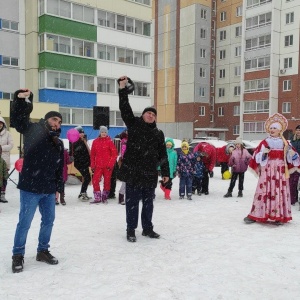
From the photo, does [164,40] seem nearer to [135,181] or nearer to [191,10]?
[191,10]

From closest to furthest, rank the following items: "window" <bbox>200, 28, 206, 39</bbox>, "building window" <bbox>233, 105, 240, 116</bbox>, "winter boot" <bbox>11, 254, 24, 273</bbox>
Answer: "winter boot" <bbox>11, 254, 24, 273</bbox>
"window" <bbox>200, 28, 206, 39</bbox>
"building window" <bbox>233, 105, 240, 116</bbox>

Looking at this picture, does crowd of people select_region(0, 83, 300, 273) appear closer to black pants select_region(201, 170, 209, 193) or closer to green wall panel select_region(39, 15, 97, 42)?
black pants select_region(201, 170, 209, 193)

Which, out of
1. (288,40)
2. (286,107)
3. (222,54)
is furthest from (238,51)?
(286,107)

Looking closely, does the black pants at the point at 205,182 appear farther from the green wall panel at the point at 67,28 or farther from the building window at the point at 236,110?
the building window at the point at 236,110

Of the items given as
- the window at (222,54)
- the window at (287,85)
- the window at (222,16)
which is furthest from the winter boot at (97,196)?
the window at (222,16)

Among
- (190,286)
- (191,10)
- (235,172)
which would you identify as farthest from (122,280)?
(191,10)

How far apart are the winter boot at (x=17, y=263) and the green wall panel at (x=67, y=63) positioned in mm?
24851

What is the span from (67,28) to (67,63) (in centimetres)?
264

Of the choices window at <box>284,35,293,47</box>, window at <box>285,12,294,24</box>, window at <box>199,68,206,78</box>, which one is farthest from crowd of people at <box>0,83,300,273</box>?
window at <box>199,68,206,78</box>

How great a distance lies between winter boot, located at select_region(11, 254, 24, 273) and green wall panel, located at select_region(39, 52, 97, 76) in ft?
81.5

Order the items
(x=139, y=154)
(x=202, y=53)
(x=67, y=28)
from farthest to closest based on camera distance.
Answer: (x=202, y=53), (x=67, y=28), (x=139, y=154)

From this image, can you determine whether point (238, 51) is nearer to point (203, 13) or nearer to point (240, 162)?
point (203, 13)

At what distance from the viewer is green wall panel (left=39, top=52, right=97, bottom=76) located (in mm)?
27214

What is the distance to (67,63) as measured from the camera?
92.4ft
